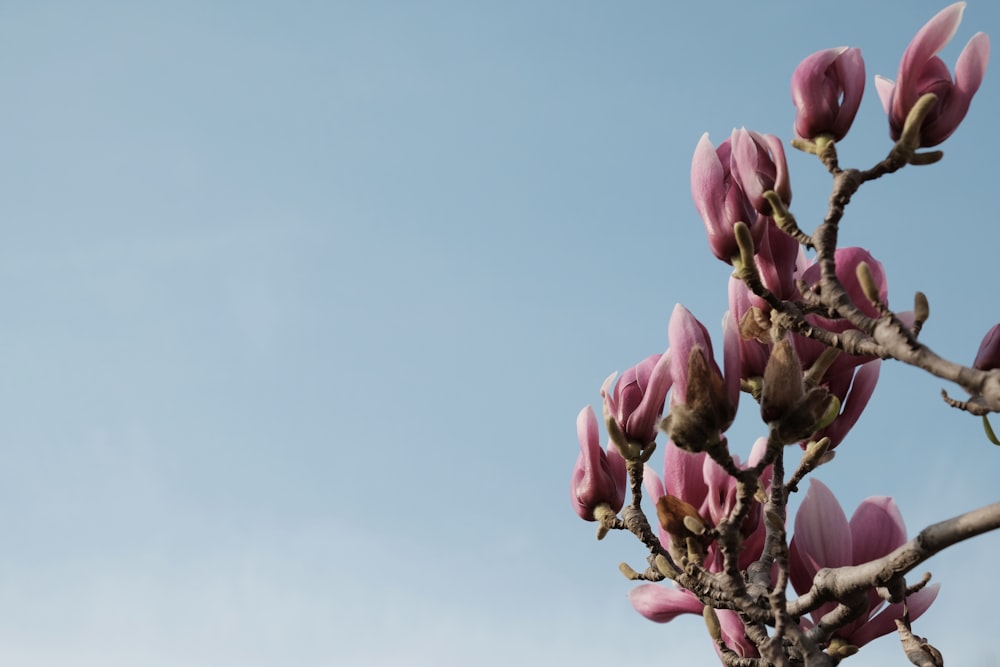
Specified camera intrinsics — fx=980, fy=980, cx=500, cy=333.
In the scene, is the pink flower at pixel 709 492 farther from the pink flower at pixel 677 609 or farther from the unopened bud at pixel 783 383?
the unopened bud at pixel 783 383

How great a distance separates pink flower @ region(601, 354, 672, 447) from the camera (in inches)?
85.0

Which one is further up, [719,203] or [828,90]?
[828,90]

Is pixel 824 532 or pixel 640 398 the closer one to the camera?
pixel 824 532

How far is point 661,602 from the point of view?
2359 millimetres

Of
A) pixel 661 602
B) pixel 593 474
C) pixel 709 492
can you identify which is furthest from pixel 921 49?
pixel 661 602

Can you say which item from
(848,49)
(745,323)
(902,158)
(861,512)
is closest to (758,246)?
(745,323)

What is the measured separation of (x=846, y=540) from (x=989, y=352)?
48cm

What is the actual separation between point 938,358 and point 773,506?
1.71 feet

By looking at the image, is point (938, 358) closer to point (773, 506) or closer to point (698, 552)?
point (773, 506)

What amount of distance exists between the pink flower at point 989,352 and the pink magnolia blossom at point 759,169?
487 millimetres

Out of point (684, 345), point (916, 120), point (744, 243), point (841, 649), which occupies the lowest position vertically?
point (841, 649)

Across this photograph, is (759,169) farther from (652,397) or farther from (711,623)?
(711,623)

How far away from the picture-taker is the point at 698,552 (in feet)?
6.66

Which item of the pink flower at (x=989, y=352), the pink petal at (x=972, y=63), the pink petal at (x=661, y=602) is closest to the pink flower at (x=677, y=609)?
the pink petal at (x=661, y=602)
